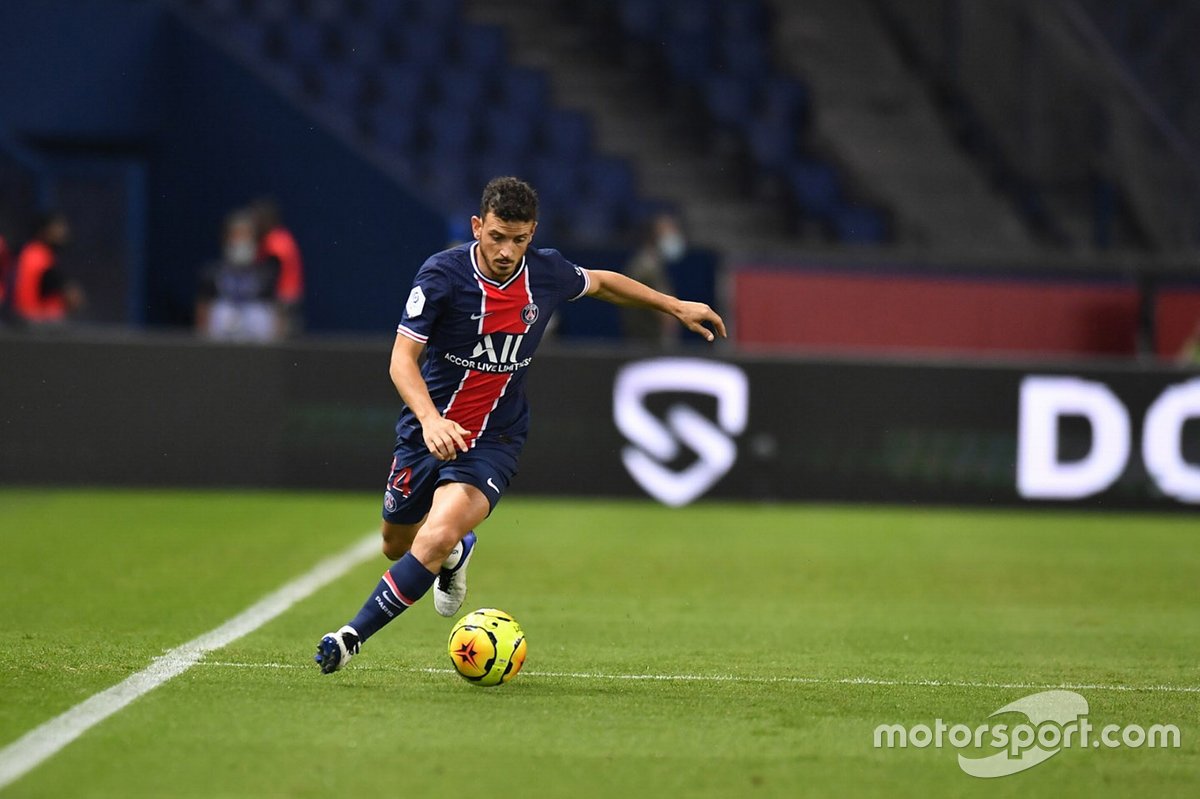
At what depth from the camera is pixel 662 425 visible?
13688 mm

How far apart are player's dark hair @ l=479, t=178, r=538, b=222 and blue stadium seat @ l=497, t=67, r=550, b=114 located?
49.3 feet

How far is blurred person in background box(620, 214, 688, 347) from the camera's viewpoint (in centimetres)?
1697

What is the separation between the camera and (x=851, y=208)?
21172 millimetres

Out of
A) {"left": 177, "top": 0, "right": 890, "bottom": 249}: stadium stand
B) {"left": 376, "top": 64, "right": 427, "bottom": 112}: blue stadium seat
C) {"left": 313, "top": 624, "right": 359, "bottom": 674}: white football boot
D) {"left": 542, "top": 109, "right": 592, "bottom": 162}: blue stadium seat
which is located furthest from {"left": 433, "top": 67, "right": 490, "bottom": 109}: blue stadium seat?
{"left": 313, "top": 624, "right": 359, "bottom": 674}: white football boot

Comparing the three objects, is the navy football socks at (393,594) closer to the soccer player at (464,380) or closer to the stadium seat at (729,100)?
the soccer player at (464,380)

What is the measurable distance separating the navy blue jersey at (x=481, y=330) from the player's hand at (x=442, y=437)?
1.79ft

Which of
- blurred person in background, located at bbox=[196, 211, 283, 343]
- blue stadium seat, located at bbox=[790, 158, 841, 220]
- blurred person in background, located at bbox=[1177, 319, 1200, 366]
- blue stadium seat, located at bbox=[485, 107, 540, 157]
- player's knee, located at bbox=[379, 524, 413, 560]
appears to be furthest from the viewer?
blue stadium seat, located at bbox=[790, 158, 841, 220]

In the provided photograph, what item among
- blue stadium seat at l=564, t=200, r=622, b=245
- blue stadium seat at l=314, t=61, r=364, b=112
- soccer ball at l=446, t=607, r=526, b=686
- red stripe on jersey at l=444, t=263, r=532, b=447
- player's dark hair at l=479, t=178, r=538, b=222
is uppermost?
blue stadium seat at l=314, t=61, r=364, b=112

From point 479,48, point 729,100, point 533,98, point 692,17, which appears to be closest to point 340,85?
point 479,48

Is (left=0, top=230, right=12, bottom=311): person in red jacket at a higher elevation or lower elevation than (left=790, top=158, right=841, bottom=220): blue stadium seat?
lower

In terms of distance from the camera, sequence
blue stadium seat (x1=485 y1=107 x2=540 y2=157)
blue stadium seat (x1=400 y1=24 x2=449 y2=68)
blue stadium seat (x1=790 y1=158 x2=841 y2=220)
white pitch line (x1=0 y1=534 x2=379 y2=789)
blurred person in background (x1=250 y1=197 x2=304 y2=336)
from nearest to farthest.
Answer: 1. white pitch line (x1=0 y1=534 x2=379 y2=789)
2. blurred person in background (x1=250 y1=197 x2=304 y2=336)
3. blue stadium seat (x1=485 y1=107 x2=540 y2=157)
4. blue stadium seat (x1=400 y1=24 x2=449 y2=68)
5. blue stadium seat (x1=790 y1=158 x2=841 y2=220)

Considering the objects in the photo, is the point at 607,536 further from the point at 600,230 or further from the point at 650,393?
the point at 600,230

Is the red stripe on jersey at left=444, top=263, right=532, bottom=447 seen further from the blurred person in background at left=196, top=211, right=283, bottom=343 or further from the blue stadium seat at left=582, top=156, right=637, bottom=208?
the blue stadium seat at left=582, top=156, right=637, bottom=208

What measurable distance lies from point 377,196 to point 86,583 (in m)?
11.0
